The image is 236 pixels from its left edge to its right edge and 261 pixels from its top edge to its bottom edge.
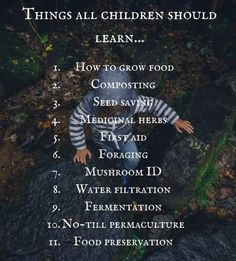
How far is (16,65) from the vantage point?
4.23 m

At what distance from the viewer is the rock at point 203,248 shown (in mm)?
3586

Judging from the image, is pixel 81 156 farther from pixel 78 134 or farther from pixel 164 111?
pixel 164 111

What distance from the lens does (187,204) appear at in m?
3.93

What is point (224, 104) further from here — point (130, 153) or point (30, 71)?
point (30, 71)

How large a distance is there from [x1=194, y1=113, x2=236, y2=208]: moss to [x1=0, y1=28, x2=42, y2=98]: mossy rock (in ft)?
6.21

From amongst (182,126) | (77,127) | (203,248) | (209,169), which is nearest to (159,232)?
(203,248)

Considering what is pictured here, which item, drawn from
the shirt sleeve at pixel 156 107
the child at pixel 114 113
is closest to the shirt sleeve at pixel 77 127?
the child at pixel 114 113


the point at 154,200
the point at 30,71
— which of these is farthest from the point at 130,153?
the point at 30,71

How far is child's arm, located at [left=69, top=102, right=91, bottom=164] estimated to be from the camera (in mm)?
3584

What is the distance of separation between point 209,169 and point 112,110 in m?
1.22

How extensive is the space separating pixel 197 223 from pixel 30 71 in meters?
2.22

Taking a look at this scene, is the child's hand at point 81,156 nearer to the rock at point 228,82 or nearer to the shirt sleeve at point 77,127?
the shirt sleeve at point 77,127

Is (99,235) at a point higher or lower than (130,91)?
lower

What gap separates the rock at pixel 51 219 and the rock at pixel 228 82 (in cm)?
151
